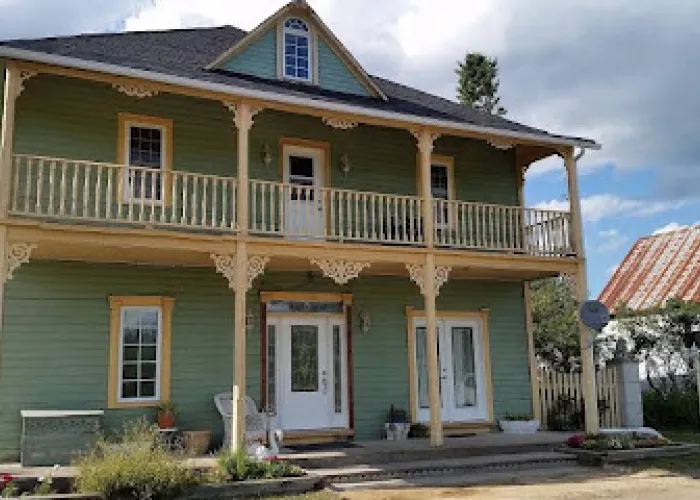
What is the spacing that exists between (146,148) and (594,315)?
908 centimetres

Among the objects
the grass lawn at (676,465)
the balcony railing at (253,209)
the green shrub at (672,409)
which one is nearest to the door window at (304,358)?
the balcony railing at (253,209)

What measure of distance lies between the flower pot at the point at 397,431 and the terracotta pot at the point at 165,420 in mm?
4263

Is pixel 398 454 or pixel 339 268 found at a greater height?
pixel 339 268

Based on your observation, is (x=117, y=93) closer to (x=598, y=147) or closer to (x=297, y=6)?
(x=297, y=6)

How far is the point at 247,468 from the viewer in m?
9.70

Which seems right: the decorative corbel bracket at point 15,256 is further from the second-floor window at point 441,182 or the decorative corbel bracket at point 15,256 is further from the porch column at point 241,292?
the second-floor window at point 441,182

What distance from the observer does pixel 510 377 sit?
15.7m

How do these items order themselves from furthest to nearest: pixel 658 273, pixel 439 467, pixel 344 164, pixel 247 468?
1. pixel 658 273
2. pixel 344 164
3. pixel 439 467
4. pixel 247 468

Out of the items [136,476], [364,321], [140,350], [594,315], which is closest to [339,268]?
[364,321]

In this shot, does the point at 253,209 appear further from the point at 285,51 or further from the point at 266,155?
the point at 285,51

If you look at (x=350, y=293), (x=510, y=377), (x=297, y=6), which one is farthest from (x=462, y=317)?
(x=297, y=6)

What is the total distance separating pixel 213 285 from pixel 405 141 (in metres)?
5.37

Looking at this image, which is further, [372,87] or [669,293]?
[669,293]

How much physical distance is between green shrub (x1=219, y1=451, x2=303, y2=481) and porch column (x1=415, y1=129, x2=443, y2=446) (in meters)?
3.23
